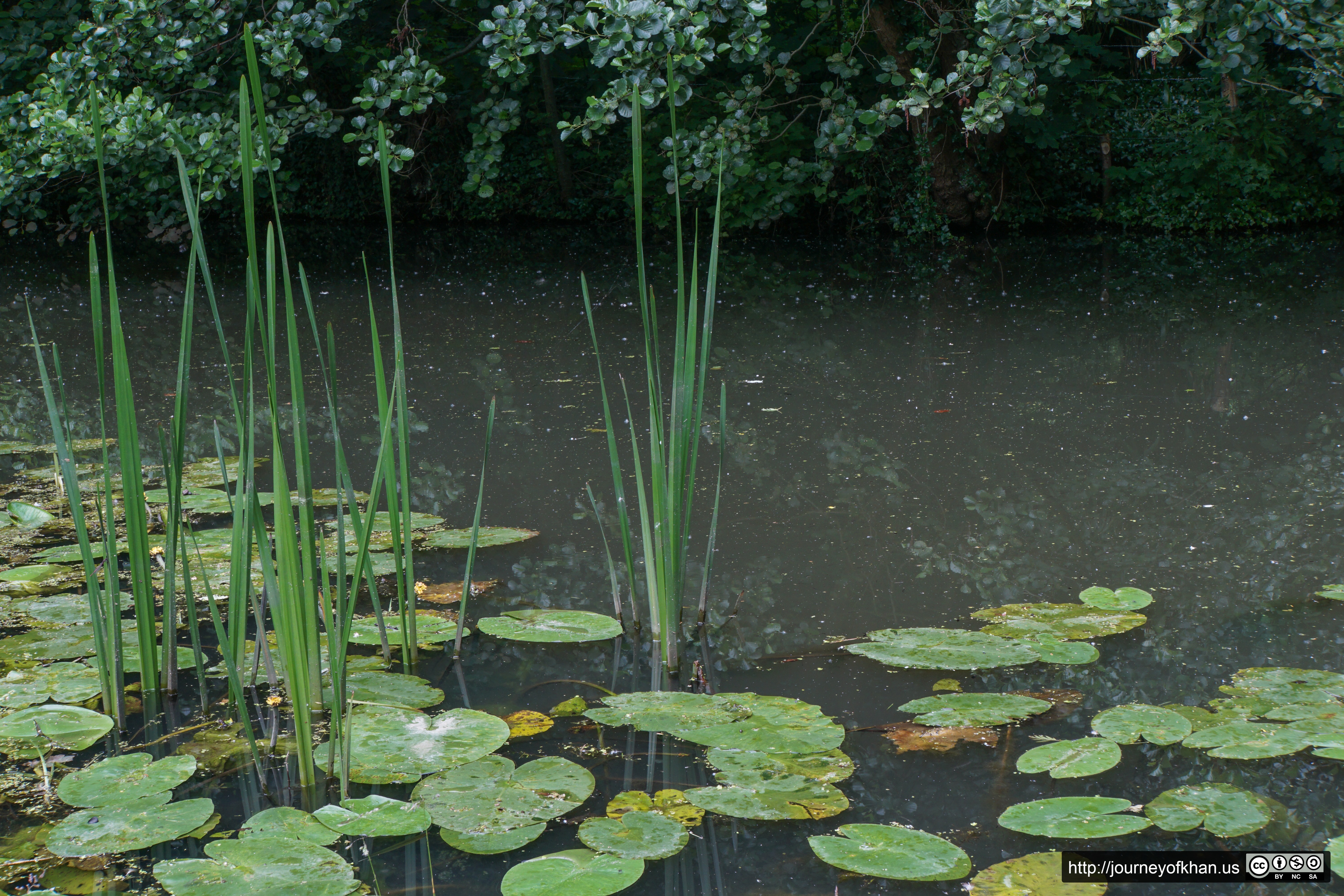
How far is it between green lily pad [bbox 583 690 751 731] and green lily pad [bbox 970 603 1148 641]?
522 mm

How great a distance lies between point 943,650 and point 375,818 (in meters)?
0.93

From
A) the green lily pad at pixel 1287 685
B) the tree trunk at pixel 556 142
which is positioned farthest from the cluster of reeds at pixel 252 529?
the tree trunk at pixel 556 142

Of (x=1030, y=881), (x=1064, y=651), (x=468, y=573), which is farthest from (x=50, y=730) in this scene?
(x=1064, y=651)

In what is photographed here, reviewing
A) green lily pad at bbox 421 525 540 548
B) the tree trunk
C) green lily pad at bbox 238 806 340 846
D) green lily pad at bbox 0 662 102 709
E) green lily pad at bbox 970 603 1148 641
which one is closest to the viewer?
green lily pad at bbox 238 806 340 846

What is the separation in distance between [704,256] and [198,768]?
6.56 meters

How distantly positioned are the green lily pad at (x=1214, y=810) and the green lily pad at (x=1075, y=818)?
0.04 meters

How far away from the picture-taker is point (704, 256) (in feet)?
25.4

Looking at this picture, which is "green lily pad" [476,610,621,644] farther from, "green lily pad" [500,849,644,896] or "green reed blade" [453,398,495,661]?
"green lily pad" [500,849,644,896]

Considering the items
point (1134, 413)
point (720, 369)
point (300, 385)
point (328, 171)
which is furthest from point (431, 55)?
point (300, 385)

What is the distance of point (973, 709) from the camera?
159 centimetres

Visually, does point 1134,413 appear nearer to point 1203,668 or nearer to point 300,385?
point 1203,668

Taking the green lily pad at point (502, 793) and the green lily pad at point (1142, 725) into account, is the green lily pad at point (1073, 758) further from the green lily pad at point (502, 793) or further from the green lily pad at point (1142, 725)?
the green lily pad at point (502, 793)

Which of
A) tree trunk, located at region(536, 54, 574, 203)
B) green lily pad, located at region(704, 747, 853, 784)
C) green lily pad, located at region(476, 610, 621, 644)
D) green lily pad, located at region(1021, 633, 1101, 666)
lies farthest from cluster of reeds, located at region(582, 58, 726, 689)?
tree trunk, located at region(536, 54, 574, 203)

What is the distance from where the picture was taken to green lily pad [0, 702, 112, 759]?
1.52 m
